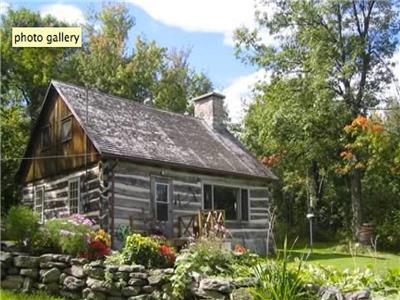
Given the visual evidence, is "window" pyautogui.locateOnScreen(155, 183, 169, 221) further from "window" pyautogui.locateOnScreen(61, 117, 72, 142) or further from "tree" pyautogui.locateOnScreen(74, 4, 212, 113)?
"tree" pyautogui.locateOnScreen(74, 4, 212, 113)

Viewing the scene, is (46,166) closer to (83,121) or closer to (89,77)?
(83,121)

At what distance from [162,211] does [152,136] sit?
2.66 meters

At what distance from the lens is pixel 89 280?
26.7ft

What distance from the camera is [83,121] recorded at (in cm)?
1501

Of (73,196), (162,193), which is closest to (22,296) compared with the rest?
(162,193)

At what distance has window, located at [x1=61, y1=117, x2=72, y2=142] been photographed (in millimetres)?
16094

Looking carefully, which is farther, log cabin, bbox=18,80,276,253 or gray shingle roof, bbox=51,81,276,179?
gray shingle roof, bbox=51,81,276,179

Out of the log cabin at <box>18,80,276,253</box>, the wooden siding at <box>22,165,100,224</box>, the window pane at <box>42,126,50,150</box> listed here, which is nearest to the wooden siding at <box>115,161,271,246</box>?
the log cabin at <box>18,80,276,253</box>

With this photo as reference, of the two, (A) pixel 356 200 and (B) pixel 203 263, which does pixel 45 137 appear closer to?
(B) pixel 203 263

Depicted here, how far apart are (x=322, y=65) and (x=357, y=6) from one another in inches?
141

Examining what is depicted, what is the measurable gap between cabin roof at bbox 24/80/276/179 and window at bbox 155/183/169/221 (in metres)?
0.85

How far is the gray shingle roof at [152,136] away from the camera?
1493 cm

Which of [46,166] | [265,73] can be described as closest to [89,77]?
[265,73]

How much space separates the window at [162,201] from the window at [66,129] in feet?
11.0
